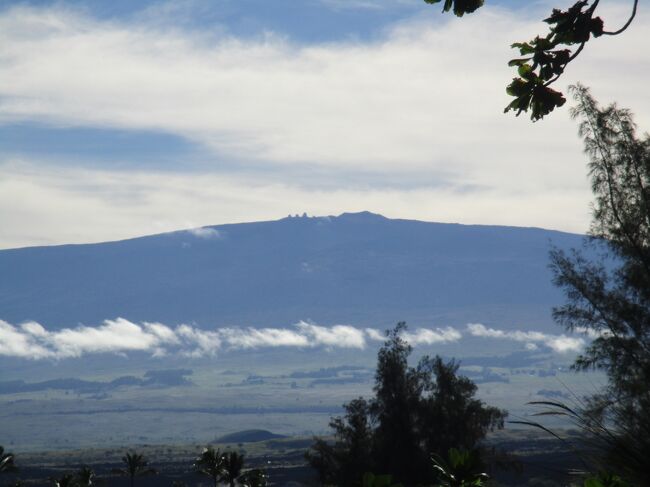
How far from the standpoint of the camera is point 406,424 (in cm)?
6850

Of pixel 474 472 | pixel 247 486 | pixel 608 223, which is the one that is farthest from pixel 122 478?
pixel 474 472

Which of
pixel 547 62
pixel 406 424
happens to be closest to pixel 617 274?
pixel 547 62

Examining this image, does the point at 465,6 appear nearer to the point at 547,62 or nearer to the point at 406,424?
the point at 547,62

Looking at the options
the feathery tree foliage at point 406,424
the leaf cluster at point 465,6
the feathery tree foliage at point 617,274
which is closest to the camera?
the leaf cluster at point 465,6

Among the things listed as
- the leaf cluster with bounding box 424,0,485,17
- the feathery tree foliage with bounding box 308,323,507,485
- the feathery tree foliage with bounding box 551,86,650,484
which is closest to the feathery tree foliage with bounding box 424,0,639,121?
the leaf cluster with bounding box 424,0,485,17

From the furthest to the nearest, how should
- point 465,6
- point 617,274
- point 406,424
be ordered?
1. point 406,424
2. point 617,274
3. point 465,6

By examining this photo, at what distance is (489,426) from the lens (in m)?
70.9

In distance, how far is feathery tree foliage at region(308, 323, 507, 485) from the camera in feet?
221

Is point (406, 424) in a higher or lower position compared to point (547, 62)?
lower

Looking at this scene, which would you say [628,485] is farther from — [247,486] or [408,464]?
[247,486]

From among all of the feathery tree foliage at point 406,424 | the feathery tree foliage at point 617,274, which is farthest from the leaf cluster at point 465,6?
the feathery tree foliage at point 406,424

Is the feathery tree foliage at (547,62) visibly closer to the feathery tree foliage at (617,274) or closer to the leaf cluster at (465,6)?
the leaf cluster at (465,6)

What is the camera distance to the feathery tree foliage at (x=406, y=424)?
67500mm

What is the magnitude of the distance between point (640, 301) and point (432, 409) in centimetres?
3574
